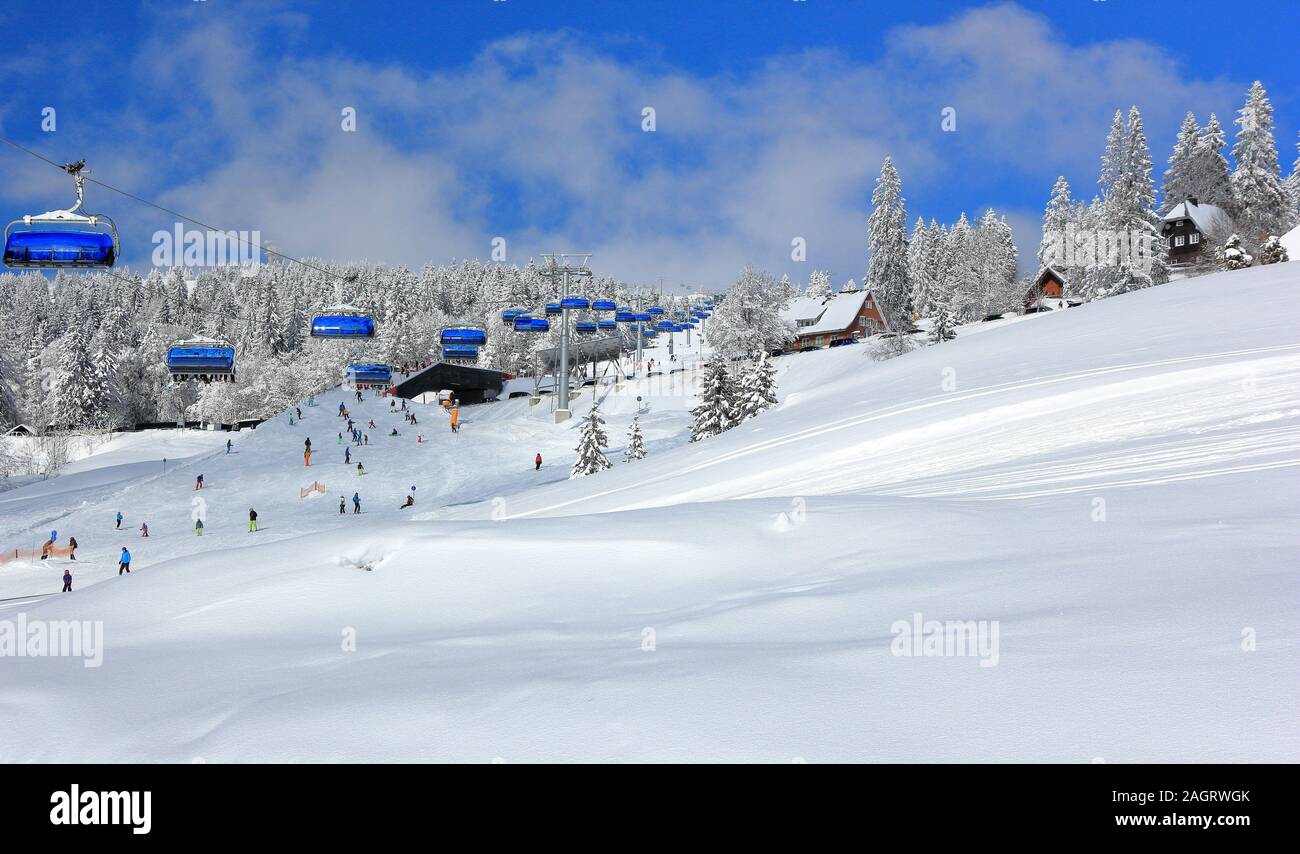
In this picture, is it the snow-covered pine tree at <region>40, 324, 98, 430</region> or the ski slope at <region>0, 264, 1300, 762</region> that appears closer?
the ski slope at <region>0, 264, 1300, 762</region>

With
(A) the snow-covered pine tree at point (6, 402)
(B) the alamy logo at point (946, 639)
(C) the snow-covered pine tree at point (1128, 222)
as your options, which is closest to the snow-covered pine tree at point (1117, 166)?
(C) the snow-covered pine tree at point (1128, 222)

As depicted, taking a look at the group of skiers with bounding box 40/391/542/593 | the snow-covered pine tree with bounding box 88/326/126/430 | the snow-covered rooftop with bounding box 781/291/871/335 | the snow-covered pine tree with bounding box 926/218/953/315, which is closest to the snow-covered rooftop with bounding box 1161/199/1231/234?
the snow-covered rooftop with bounding box 781/291/871/335

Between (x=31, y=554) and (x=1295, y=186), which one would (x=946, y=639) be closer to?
(x=31, y=554)

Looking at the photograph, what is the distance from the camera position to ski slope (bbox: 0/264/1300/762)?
3.25 m

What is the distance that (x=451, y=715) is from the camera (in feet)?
12.0

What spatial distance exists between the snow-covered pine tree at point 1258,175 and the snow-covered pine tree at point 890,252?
2284 cm

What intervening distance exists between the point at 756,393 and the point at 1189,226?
3710 centimetres

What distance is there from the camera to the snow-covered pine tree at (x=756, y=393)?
3162 centimetres

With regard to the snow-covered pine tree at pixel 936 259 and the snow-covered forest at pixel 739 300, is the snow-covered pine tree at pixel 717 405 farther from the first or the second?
the snow-covered pine tree at pixel 936 259

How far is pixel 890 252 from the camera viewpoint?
65.9 meters

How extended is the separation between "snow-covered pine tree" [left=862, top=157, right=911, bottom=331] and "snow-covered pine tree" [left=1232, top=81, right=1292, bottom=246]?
74.9ft

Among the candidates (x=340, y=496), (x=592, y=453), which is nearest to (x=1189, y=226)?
(x=592, y=453)
